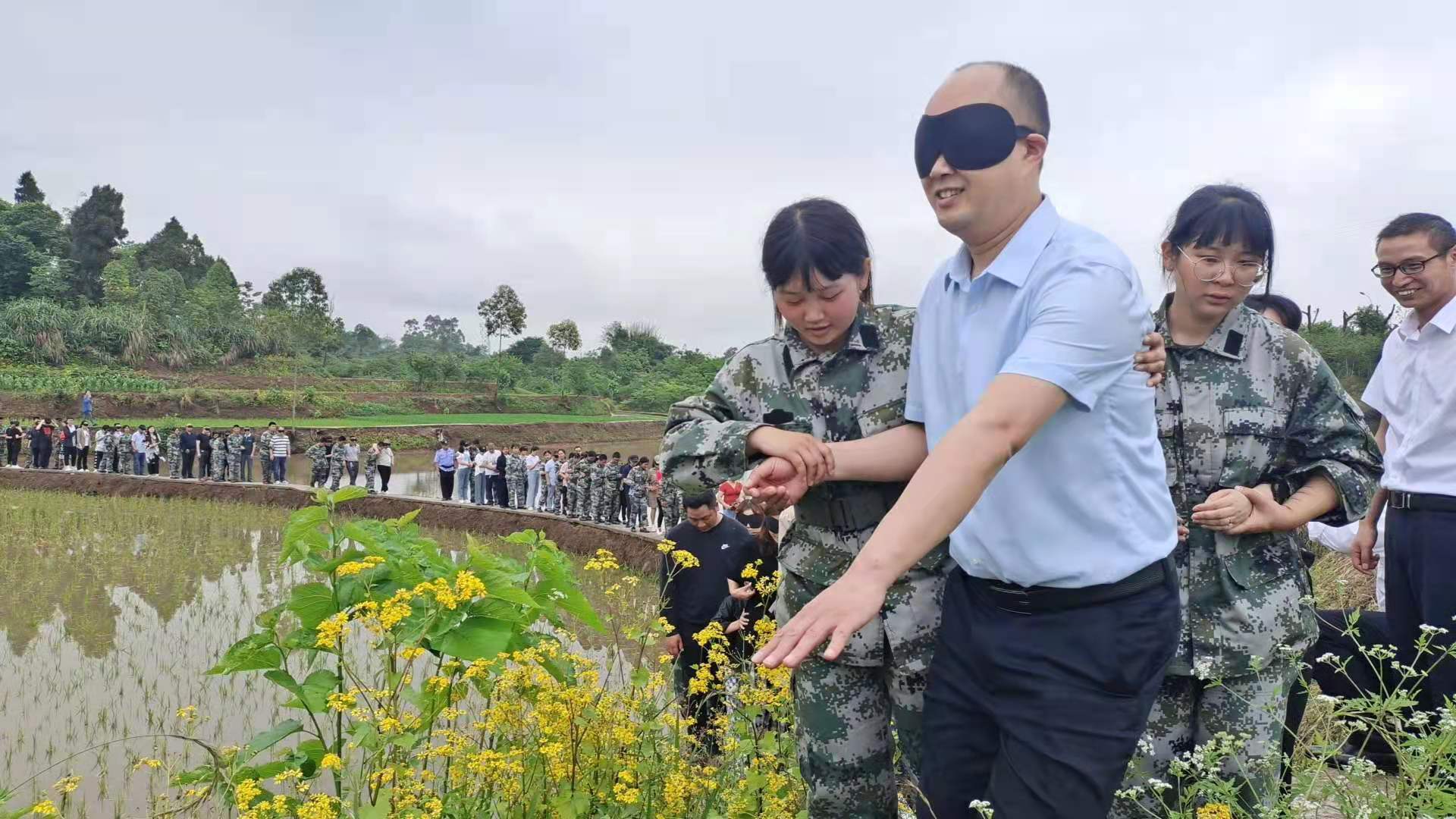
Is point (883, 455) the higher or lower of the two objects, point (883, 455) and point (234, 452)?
the higher

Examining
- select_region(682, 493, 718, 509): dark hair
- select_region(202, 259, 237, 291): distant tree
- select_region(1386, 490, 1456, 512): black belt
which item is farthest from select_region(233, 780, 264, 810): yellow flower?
select_region(202, 259, 237, 291): distant tree

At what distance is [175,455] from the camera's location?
18.7 m

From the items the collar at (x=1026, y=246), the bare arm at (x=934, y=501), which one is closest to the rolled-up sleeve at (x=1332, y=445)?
the collar at (x=1026, y=246)

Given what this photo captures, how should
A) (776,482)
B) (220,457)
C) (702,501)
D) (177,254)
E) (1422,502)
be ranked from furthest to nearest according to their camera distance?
(177,254)
(220,457)
(702,501)
(1422,502)
(776,482)

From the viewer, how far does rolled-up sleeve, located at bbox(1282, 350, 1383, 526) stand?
1.94 m

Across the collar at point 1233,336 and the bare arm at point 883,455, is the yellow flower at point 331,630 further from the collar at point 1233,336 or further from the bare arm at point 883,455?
the collar at point 1233,336

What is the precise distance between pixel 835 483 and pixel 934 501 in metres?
0.68

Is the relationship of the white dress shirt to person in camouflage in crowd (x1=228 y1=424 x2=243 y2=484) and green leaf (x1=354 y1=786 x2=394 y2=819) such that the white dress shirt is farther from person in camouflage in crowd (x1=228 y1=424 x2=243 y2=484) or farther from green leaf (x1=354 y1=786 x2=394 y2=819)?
person in camouflage in crowd (x1=228 y1=424 x2=243 y2=484)

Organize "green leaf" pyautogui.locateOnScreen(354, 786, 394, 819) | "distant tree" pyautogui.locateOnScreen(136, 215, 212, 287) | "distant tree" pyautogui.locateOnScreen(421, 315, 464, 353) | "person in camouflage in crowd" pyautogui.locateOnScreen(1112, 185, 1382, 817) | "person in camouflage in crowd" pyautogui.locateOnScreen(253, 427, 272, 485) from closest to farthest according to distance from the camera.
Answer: "green leaf" pyautogui.locateOnScreen(354, 786, 394, 819) < "person in camouflage in crowd" pyautogui.locateOnScreen(1112, 185, 1382, 817) < "person in camouflage in crowd" pyautogui.locateOnScreen(253, 427, 272, 485) < "distant tree" pyautogui.locateOnScreen(136, 215, 212, 287) < "distant tree" pyautogui.locateOnScreen(421, 315, 464, 353)

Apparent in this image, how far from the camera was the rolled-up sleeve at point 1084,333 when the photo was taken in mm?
1212

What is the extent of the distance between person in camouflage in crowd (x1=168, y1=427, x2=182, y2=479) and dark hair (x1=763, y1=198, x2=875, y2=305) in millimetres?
20373

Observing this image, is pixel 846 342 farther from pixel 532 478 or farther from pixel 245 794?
pixel 532 478

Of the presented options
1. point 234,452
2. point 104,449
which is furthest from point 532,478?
point 104,449

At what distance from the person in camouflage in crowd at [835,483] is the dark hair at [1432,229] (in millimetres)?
1576
